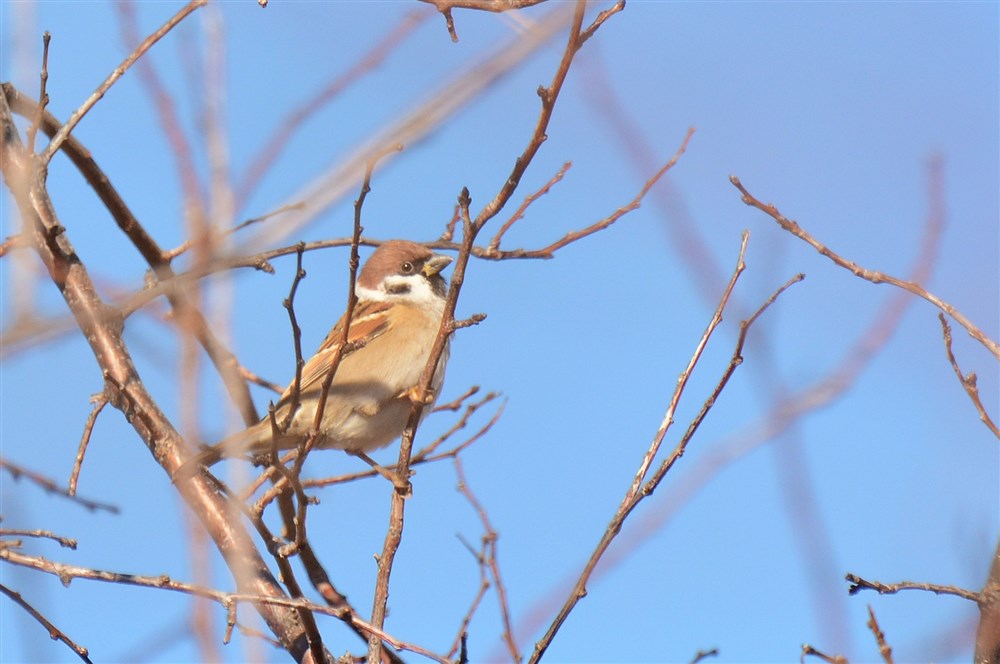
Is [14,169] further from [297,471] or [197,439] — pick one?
[197,439]

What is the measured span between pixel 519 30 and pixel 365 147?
564 mm

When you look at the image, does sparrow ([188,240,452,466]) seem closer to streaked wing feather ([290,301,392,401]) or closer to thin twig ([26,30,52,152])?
streaked wing feather ([290,301,392,401])

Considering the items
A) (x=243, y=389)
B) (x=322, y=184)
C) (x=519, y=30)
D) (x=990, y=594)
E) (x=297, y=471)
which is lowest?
(x=990, y=594)

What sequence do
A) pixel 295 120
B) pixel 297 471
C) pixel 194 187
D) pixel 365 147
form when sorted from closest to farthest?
pixel 365 147, pixel 194 187, pixel 297 471, pixel 295 120

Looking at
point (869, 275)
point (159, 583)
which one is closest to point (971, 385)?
point (869, 275)

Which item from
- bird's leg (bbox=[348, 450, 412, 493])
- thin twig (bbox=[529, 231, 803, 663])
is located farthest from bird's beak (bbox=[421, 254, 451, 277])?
thin twig (bbox=[529, 231, 803, 663])

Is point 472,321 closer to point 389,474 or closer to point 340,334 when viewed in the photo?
point 389,474

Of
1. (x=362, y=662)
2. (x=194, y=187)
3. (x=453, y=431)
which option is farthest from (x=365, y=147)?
(x=453, y=431)

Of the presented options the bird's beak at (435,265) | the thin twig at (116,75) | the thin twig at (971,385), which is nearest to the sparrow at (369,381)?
the bird's beak at (435,265)

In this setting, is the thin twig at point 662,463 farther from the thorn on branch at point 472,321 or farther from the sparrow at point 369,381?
the sparrow at point 369,381

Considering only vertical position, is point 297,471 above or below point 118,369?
below

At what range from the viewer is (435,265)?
14.6 feet

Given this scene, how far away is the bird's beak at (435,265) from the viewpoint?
4.44m

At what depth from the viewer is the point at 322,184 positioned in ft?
4.48
